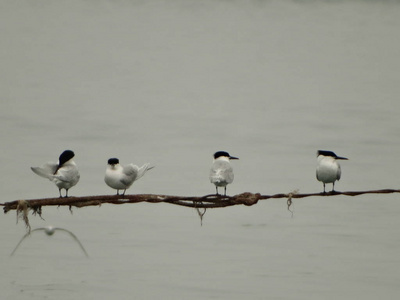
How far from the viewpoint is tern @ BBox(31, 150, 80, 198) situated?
961 cm

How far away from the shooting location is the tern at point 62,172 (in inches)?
378

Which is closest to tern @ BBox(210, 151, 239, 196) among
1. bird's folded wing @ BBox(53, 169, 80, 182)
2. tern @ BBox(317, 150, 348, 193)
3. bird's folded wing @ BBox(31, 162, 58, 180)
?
tern @ BBox(317, 150, 348, 193)

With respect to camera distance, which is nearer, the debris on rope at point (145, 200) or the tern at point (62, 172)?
the debris on rope at point (145, 200)

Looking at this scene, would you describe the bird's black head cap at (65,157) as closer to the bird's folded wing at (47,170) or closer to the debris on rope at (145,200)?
the bird's folded wing at (47,170)

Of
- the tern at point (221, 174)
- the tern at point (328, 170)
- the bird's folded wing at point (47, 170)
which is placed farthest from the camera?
the tern at point (328, 170)

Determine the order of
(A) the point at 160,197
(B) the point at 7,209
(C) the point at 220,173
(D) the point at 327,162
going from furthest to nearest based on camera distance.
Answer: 1. (D) the point at 327,162
2. (C) the point at 220,173
3. (B) the point at 7,209
4. (A) the point at 160,197

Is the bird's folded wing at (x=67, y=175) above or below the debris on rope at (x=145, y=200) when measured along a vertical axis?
above

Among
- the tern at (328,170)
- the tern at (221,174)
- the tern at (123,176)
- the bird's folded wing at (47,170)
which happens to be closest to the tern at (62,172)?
the bird's folded wing at (47,170)

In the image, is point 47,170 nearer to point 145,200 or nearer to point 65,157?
point 65,157

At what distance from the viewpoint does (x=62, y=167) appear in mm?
9719

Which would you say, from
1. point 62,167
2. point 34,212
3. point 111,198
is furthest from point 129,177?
point 111,198

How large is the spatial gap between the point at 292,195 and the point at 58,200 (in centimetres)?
200

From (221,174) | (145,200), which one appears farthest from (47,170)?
(145,200)

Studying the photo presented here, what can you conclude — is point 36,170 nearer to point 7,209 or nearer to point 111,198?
point 7,209
